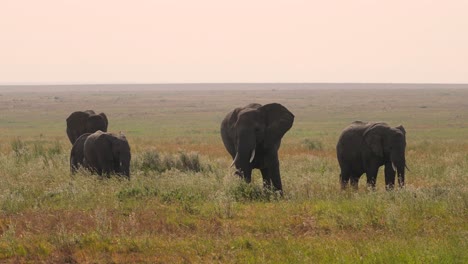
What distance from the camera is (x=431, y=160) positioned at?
2588 centimetres

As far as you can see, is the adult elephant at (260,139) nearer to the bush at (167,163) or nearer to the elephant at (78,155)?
the elephant at (78,155)

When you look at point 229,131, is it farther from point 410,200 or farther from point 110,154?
point 410,200

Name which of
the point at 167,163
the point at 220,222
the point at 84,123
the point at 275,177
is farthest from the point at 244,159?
the point at 84,123

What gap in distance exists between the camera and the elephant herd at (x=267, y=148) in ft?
50.4

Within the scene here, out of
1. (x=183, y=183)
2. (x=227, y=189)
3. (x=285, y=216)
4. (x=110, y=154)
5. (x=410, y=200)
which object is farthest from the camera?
(x=110, y=154)

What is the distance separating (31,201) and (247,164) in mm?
5016

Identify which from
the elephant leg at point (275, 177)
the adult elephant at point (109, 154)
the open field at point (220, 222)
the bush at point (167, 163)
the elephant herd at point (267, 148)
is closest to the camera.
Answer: the open field at point (220, 222)

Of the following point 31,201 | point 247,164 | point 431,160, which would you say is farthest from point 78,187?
point 431,160

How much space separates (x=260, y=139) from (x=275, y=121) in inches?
25.0

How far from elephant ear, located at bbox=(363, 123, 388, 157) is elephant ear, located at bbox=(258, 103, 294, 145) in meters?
2.67

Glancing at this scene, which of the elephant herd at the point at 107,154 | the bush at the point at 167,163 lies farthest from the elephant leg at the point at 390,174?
the bush at the point at 167,163

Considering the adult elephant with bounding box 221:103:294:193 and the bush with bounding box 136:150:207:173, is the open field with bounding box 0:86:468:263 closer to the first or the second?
the adult elephant with bounding box 221:103:294:193

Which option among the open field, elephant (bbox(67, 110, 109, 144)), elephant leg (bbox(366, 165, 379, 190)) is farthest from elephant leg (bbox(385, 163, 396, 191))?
elephant (bbox(67, 110, 109, 144))

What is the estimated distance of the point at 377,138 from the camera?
17.1 m
